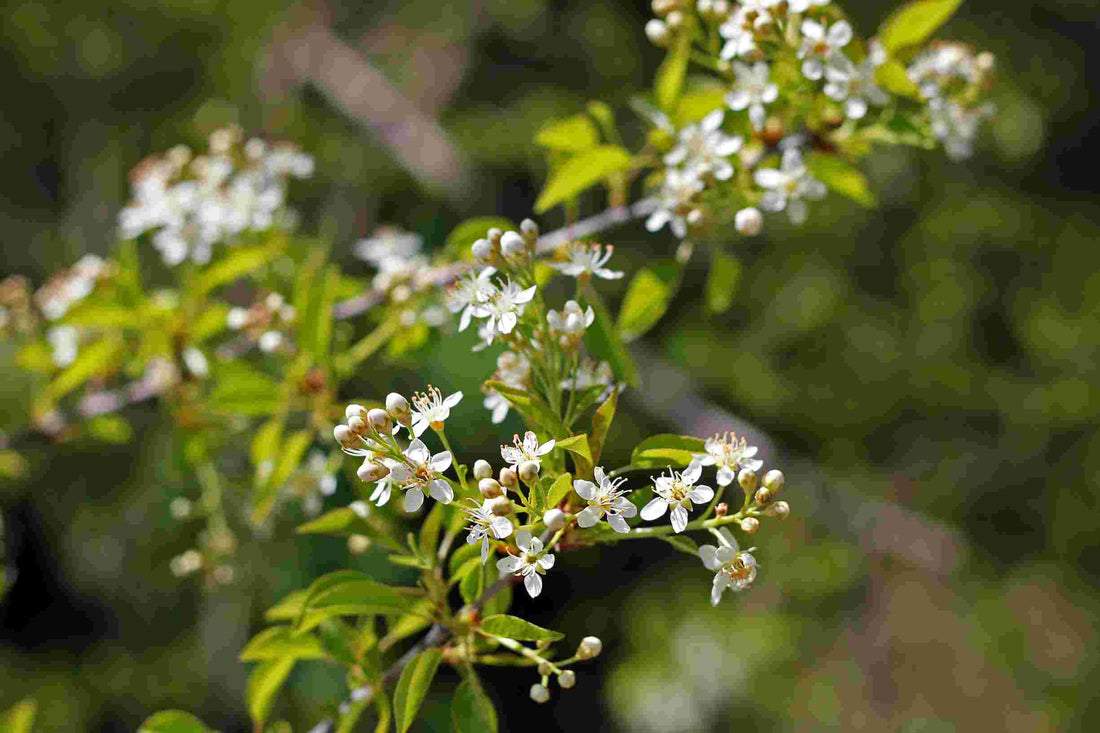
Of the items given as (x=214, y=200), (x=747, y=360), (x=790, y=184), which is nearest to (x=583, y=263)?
(x=790, y=184)

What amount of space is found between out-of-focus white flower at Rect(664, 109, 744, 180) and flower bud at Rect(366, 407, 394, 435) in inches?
21.5

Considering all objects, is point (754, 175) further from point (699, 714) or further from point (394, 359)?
point (699, 714)

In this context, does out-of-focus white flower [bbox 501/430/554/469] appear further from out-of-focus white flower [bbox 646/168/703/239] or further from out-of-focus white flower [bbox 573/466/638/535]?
out-of-focus white flower [bbox 646/168/703/239]

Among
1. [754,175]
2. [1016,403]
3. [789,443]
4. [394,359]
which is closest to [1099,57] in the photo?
[1016,403]

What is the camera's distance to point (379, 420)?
2.64ft

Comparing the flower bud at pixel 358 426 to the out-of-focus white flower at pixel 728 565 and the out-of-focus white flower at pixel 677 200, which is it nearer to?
the out-of-focus white flower at pixel 728 565

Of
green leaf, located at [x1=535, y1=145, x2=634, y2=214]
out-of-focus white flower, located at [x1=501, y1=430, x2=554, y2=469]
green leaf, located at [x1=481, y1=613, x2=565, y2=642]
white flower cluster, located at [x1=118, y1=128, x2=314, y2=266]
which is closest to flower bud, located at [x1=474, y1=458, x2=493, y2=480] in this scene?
out-of-focus white flower, located at [x1=501, y1=430, x2=554, y2=469]

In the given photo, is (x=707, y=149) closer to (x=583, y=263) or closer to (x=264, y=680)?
(x=583, y=263)

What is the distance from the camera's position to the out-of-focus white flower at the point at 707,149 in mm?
1144

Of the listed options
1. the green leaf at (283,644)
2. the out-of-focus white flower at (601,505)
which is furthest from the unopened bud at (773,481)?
the green leaf at (283,644)

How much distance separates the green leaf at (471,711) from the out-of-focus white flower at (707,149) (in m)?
0.66

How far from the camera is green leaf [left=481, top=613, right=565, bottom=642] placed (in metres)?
0.81

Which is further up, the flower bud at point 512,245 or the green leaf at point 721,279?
the flower bud at point 512,245

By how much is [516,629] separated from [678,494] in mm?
197
